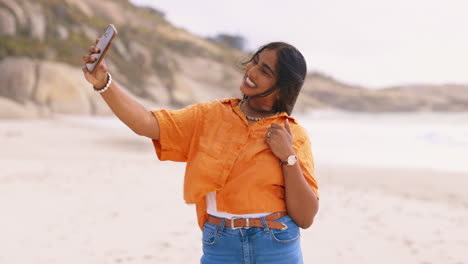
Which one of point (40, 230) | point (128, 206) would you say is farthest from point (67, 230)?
point (128, 206)

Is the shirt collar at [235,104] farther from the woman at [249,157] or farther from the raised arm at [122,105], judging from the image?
the raised arm at [122,105]

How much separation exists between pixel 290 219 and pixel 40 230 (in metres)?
3.80

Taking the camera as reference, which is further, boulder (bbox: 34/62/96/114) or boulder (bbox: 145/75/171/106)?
boulder (bbox: 145/75/171/106)

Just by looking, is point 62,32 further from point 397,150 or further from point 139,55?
point 397,150

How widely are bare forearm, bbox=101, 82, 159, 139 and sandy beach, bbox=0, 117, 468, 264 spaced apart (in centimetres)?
272

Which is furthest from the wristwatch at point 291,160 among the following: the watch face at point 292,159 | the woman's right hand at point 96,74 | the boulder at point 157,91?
the boulder at point 157,91

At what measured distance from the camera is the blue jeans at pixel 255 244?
162 centimetres

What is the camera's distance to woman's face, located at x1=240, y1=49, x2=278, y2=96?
5.43ft

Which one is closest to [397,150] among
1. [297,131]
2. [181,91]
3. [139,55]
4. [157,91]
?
[297,131]

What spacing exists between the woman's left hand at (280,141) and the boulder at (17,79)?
2257 centimetres

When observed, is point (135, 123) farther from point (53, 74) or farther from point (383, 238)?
point (53, 74)

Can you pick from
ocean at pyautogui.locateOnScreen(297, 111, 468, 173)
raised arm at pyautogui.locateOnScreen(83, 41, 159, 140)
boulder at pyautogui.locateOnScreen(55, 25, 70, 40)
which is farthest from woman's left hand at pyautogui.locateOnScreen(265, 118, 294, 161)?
boulder at pyautogui.locateOnScreen(55, 25, 70, 40)

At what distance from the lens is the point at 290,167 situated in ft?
5.12

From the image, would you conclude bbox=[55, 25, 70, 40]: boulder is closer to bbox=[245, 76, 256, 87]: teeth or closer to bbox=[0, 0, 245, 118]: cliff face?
bbox=[0, 0, 245, 118]: cliff face
